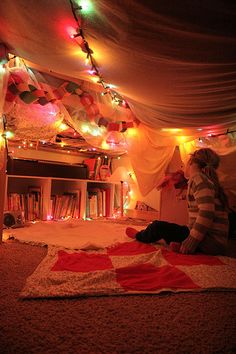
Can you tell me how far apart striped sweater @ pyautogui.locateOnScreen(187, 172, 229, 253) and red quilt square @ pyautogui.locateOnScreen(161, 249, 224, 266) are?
0.35 feet

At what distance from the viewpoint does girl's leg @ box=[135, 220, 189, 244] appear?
1.86m

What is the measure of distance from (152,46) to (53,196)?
7.27ft

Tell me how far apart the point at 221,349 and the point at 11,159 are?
7.79ft

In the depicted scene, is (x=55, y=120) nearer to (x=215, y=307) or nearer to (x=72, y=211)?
(x=72, y=211)

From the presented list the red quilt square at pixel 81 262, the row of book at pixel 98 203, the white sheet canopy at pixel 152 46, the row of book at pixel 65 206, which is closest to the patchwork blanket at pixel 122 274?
the red quilt square at pixel 81 262

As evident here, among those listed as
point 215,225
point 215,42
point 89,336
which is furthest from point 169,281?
point 215,42

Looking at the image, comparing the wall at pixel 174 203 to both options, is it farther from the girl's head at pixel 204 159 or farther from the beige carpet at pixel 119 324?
the beige carpet at pixel 119 324

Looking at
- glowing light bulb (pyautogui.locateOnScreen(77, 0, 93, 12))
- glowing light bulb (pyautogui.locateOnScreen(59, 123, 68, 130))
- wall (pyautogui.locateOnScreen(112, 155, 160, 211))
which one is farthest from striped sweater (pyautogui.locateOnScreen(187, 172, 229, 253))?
wall (pyautogui.locateOnScreen(112, 155, 160, 211))

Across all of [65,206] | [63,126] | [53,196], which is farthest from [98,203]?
[63,126]

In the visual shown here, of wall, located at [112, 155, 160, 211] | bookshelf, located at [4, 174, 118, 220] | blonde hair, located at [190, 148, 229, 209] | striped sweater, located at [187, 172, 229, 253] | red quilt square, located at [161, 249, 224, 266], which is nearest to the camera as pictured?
red quilt square, located at [161, 249, 224, 266]

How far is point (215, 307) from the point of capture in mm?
932

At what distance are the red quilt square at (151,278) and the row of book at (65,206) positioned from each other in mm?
1791

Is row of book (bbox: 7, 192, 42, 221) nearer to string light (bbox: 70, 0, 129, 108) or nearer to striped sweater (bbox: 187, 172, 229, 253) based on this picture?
string light (bbox: 70, 0, 129, 108)

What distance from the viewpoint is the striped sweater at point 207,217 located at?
1575 mm
